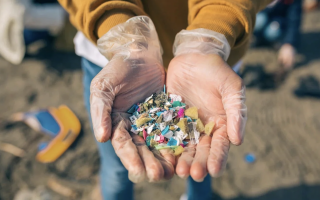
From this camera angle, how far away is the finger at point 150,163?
1033 millimetres

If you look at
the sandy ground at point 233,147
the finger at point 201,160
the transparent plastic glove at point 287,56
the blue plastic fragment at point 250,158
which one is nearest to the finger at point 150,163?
the finger at point 201,160

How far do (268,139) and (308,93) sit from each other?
87 centimetres

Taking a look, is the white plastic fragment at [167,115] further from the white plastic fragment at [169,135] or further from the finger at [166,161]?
the finger at [166,161]

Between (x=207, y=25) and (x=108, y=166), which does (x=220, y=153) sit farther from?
(x=108, y=166)

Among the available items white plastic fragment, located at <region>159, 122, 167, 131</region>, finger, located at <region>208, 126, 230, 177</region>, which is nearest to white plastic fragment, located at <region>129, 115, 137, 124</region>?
white plastic fragment, located at <region>159, 122, 167, 131</region>

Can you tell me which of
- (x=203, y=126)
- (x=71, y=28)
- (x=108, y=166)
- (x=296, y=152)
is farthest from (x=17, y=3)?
(x=296, y=152)

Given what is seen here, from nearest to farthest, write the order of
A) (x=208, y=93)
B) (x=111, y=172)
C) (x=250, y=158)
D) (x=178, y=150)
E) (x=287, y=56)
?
(x=178, y=150) < (x=208, y=93) < (x=111, y=172) < (x=250, y=158) < (x=287, y=56)

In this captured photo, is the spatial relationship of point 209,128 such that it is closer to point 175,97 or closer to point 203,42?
point 175,97

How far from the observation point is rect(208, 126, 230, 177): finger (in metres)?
1.06

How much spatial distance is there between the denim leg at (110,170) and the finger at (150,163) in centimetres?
37

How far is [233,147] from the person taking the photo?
8.20 feet

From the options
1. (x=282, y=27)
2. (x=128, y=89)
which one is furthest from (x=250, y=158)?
(x=282, y=27)

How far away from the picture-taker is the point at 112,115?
123 cm

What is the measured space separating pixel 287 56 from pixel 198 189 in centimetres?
227
